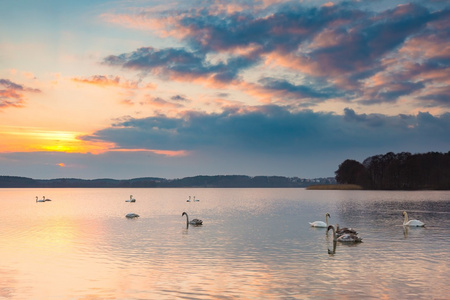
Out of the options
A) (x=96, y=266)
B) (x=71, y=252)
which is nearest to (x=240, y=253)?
(x=96, y=266)

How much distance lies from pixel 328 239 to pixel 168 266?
17861 millimetres

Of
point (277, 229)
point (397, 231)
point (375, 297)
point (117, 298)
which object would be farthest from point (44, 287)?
point (397, 231)

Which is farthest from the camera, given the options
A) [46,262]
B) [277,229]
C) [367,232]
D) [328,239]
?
[277,229]

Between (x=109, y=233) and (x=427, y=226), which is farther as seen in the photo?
(x=427, y=226)

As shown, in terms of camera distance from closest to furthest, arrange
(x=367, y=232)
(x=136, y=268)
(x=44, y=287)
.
A: 1. (x=44, y=287)
2. (x=136, y=268)
3. (x=367, y=232)

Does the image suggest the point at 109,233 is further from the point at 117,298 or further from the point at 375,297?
the point at 375,297

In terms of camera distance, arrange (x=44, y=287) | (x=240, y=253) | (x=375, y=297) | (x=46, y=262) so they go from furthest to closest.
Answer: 1. (x=240, y=253)
2. (x=46, y=262)
3. (x=44, y=287)
4. (x=375, y=297)

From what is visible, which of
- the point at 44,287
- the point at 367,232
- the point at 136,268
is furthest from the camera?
the point at 367,232

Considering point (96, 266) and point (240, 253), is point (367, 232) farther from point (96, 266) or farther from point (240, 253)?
point (96, 266)

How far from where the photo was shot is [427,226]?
50.5 metres

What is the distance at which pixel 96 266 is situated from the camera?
1075 inches

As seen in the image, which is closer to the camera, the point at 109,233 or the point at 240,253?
the point at 240,253

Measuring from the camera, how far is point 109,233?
46719 mm

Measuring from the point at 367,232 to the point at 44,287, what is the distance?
32439mm
